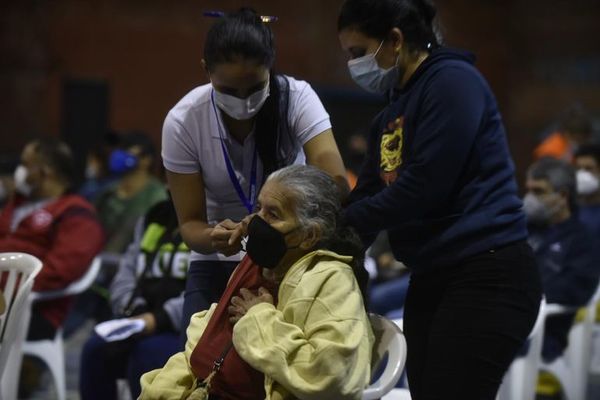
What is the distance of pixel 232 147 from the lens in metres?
3.12

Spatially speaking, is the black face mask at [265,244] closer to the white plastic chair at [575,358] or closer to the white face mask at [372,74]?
the white face mask at [372,74]

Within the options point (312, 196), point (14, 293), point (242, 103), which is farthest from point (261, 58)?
point (14, 293)

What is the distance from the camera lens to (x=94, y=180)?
30.0ft

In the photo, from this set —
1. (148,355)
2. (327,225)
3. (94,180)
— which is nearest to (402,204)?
(327,225)

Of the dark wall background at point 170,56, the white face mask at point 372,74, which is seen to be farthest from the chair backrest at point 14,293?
the dark wall background at point 170,56

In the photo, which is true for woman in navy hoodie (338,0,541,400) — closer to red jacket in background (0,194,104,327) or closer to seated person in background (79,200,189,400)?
seated person in background (79,200,189,400)

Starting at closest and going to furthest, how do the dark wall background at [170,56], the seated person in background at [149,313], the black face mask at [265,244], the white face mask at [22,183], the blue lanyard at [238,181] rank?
1. the black face mask at [265,244]
2. the blue lanyard at [238,181]
3. the seated person in background at [149,313]
4. the white face mask at [22,183]
5. the dark wall background at [170,56]

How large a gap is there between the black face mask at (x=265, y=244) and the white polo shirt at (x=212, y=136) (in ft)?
1.38

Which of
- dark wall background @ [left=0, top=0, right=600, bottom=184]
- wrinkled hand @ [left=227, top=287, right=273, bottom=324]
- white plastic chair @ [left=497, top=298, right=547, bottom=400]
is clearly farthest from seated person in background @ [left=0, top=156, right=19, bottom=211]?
wrinkled hand @ [left=227, top=287, right=273, bottom=324]

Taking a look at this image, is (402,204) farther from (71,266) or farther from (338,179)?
(71,266)

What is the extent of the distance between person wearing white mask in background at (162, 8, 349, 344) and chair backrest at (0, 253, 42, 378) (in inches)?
29.4

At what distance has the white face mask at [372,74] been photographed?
111 inches

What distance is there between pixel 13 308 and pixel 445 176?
164 cm

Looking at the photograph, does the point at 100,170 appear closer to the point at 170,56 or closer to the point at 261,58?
the point at 170,56
